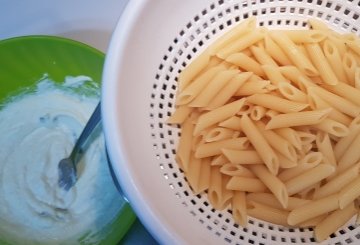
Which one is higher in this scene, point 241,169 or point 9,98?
point 9,98

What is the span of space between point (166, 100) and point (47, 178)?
1.06 feet

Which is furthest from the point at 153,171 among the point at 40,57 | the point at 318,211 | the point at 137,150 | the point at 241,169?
the point at 40,57

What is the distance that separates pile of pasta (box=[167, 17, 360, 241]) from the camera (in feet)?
2.46

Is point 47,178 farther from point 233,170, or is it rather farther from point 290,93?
point 290,93

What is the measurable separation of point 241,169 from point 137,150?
0.19 m

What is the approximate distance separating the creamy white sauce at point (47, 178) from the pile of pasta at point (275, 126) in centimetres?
25

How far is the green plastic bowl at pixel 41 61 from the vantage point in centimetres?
98

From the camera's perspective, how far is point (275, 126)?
0.76 meters

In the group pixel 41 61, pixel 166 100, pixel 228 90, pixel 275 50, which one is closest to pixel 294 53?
pixel 275 50

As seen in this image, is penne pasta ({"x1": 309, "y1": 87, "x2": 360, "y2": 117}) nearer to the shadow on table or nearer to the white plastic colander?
the white plastic colander

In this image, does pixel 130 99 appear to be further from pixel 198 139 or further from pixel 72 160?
pixel 72 160

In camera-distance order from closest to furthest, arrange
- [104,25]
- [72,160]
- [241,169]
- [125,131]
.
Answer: [125,131] < [241,169] < [72,160] < [104,25]

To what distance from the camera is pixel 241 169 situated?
30.5 inches

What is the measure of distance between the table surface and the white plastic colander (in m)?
0.32
